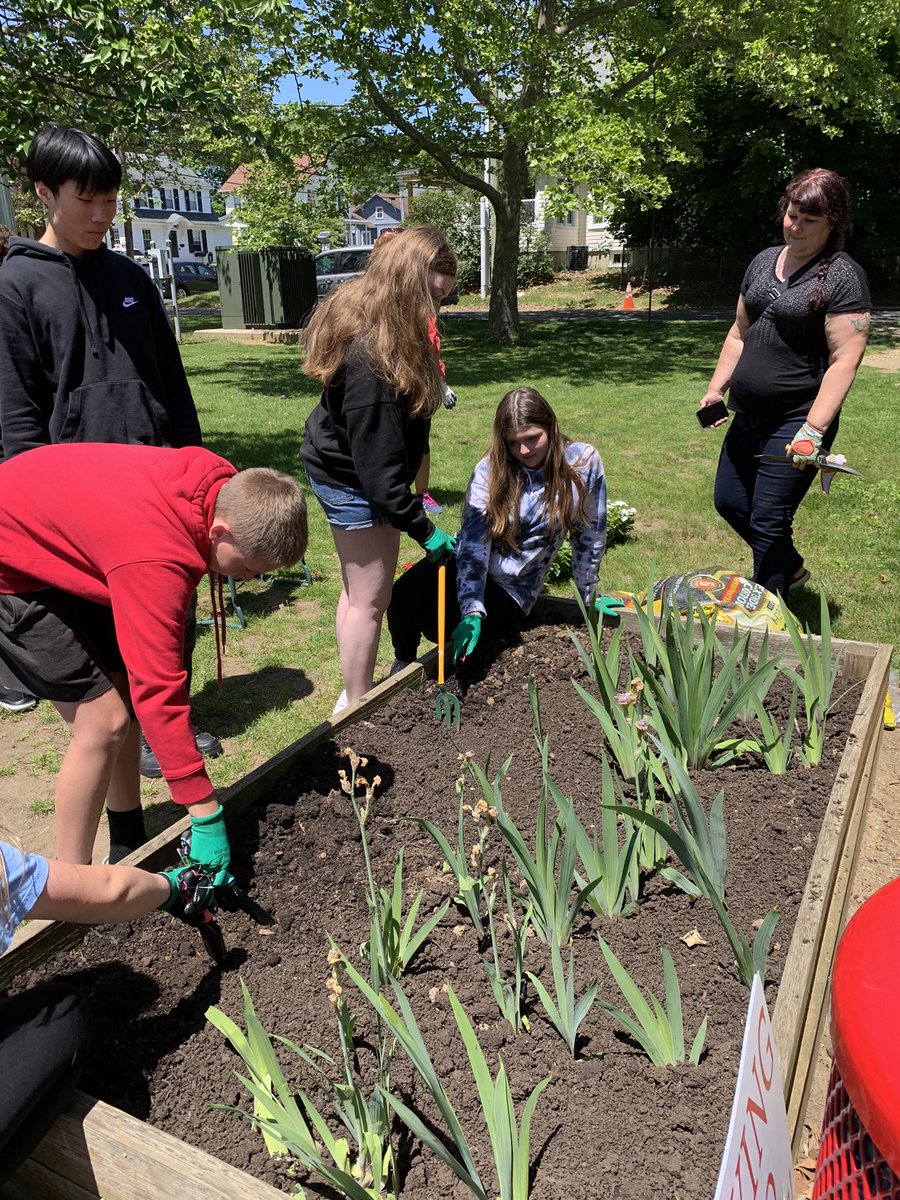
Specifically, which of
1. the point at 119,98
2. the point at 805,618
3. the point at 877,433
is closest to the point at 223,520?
the point at 805,618

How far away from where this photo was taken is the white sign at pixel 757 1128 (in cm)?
110

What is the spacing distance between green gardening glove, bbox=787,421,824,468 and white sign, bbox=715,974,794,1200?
99.2 inches

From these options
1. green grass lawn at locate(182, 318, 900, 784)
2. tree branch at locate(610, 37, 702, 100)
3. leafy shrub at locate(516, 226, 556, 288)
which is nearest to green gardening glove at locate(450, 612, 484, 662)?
green grass lawn at locate(182, 318, 900, 784)

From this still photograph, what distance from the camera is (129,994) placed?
193cm

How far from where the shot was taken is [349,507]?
2.95 meters

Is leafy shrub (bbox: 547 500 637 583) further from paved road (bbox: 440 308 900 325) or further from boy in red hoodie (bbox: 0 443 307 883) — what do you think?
paved road (bbox: 440 308 900 325)

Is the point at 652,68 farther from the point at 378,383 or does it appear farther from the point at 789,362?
the point at 378,383

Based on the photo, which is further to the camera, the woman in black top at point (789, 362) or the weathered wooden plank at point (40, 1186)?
the woman in black top at point (789, 362)

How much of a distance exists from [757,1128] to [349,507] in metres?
2.13

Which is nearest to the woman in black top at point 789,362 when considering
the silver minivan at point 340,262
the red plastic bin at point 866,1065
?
the red plastic bin at point 866,1065

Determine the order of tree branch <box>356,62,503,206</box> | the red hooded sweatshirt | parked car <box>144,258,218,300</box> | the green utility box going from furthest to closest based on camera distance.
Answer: parked car <box>144,258,218,300</box>
the green utility box
tree branch <box>356,62,503,206</box>
the red hooded sweatshirt

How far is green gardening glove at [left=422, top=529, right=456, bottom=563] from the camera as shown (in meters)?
3.08

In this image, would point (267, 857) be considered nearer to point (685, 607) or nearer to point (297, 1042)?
point (297, 1042)

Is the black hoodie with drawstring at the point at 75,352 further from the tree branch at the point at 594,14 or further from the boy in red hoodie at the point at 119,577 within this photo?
the tree branch at the point at 594,14
